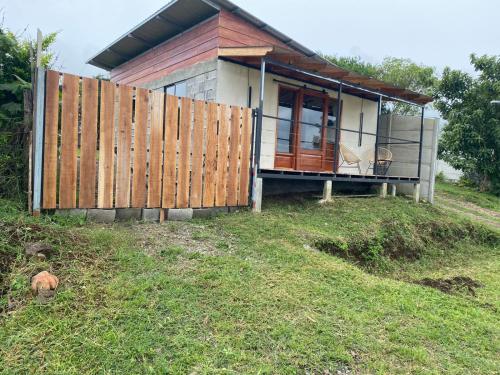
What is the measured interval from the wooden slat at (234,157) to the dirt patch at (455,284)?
2957 millimetres

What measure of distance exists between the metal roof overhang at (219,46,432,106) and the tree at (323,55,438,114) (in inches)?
347

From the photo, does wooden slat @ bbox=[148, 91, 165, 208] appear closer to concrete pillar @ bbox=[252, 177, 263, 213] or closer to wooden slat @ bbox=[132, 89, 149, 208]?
wooden slat @ bbox=[132, 89, 149, 208]

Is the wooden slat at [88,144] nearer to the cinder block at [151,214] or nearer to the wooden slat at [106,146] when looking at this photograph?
the wooden slat at [106,146]

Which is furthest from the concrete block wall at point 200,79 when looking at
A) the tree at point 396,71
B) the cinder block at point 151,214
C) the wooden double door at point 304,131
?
the tree at point 396,71

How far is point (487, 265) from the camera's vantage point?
21.3 ft

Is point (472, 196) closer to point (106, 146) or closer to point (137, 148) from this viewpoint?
point (137, 148)

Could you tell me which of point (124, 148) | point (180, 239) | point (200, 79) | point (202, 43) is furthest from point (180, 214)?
point (202, 43)

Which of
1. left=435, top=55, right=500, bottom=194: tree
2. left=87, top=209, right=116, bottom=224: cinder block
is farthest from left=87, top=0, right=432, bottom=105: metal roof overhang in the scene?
left=435, top=55, right=500, bottom=194: tree

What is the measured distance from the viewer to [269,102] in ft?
27.9

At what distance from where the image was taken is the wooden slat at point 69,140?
4.46 metres

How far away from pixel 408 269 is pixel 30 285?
515 centimetres

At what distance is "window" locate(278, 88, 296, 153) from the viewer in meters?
8.93

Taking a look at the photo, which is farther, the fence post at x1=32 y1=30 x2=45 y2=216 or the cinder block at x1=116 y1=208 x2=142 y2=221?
the cinder block at x1=116 y1=208 x2=142 y2=221

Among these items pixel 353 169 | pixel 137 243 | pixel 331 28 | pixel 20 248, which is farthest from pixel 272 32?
pixel 331 28
